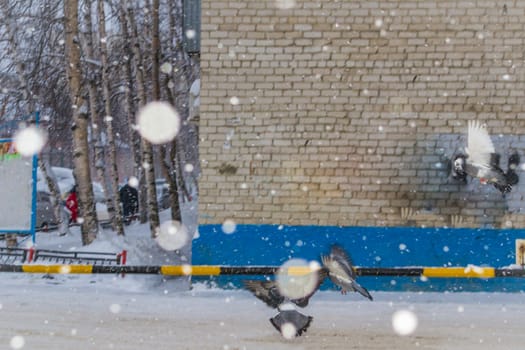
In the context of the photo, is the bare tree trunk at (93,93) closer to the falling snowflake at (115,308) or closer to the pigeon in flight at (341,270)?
the falling snowflake at (115,308)

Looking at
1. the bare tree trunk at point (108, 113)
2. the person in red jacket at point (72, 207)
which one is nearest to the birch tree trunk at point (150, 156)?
the bare tree trunk at point (108, 113)

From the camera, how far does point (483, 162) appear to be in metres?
8.59

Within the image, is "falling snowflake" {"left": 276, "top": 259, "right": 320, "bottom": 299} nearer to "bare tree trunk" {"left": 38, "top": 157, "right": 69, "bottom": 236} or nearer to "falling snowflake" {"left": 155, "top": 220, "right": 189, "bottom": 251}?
"falling snowflake" {"left": 155, "top": 220, "right": 189, "bottom": 251}

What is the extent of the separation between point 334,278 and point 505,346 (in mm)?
1628

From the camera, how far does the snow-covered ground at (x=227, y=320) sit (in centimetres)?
577

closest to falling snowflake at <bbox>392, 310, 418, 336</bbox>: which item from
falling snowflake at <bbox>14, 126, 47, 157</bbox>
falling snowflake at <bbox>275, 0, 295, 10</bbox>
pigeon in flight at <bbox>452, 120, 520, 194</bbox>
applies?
pigeon in flight at <bbox>452, 120, 520, 194</bbox>

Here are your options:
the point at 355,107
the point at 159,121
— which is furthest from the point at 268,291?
the point at 159,121

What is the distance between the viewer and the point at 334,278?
5855 mm

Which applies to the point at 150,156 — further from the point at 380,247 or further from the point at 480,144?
the point at 480,144

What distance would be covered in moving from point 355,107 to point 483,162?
1.88 m

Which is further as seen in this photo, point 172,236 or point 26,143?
point 172,236

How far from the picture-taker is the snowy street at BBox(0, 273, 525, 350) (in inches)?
227

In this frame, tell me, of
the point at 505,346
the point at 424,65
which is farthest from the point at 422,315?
the point at 424,65

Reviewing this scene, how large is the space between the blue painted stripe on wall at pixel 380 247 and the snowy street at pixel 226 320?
21cm
